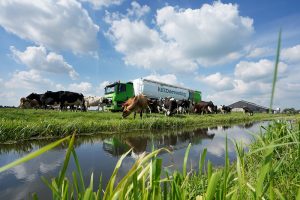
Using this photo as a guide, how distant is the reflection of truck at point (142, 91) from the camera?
2825 cm

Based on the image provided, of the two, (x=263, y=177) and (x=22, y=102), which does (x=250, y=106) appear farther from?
(x=263, y=177)

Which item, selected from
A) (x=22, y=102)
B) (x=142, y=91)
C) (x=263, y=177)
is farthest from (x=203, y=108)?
(x=263, y=177)

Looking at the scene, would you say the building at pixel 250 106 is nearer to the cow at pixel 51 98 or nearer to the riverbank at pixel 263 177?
the cow at pixel 51 98

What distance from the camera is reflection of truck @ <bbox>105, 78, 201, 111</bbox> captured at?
28.2 m

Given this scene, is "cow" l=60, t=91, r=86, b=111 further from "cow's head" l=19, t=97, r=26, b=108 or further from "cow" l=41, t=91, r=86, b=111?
"cow's head" l=19, t=97, r=26, b=108

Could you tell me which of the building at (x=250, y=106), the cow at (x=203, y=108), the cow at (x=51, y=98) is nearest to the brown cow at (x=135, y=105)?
the cow at (x=51, y=98)

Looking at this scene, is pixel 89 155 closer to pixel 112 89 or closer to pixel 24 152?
pixel 24 152

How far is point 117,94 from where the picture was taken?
28078mm

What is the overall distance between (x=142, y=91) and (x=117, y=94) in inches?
265

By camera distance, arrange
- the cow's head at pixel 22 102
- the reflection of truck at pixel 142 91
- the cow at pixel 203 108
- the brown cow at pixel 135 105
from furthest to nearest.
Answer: the cow at pixel 203 108, the reflection of truck at pixel 142 91, the cow's head at pixel 22 102, the brown cow at pixel 135 105

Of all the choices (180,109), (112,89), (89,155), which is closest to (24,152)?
(89,155)

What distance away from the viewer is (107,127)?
11.7 m

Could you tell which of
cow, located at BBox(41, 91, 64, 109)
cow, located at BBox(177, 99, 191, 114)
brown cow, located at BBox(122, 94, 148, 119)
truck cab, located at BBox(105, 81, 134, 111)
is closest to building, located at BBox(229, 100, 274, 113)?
cow, located at BBox(177, 99, 191, 114)

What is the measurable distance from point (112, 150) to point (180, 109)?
25175mm
